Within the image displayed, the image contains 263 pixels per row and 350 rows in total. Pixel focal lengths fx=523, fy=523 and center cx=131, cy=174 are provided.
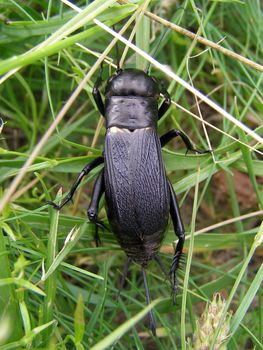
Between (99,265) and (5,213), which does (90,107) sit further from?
(5,213)

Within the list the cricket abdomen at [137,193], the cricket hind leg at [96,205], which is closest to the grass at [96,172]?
the cricket hind leg at [96,205]

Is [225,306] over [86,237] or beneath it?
beneath

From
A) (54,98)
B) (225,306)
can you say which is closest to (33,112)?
(54,98)

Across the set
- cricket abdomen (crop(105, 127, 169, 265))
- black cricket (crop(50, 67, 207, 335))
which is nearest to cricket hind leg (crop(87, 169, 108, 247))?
black cricket (crop(50, 67, 207, 335))

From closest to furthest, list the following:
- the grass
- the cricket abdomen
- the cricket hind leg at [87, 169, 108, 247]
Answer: the grass
the cricket abdomen
the cricket hind leg at [87, 169, 108, 247]

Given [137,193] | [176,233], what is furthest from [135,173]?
[176,233]

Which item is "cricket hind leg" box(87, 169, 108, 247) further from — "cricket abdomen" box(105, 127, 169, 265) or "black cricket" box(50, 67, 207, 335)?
"cricket abdomen" box(105, 127, 169, 265)
